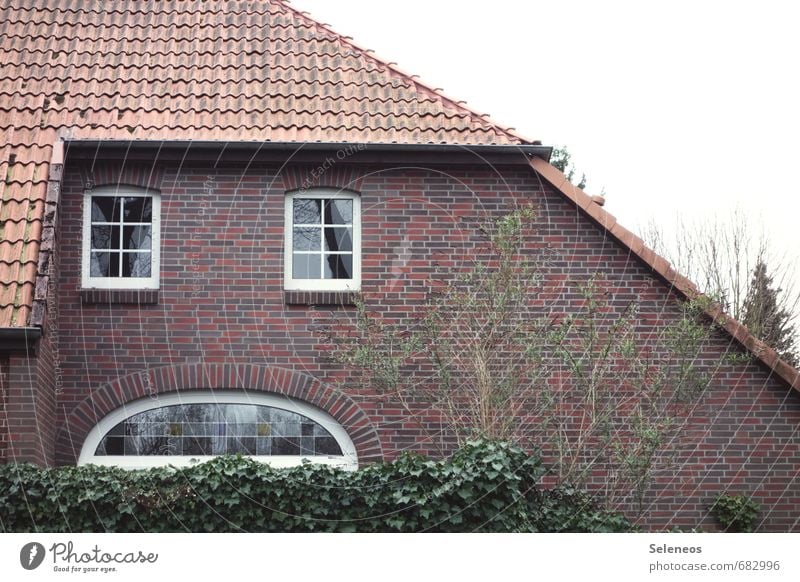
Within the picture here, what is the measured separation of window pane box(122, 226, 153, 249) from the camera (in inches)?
650

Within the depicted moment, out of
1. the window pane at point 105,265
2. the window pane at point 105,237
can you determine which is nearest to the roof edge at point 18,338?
the window pane at point 105,265

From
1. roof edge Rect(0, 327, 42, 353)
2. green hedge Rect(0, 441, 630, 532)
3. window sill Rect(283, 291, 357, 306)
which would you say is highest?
window sill Rect(283, 291, 357, 306)

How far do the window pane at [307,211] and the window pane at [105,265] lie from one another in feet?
7.78

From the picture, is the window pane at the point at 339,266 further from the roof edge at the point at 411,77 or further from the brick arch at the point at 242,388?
the roof edge at the point at 411,77

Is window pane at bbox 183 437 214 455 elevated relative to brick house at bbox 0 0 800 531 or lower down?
lower down

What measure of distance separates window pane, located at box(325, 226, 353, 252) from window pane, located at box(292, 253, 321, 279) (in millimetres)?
233

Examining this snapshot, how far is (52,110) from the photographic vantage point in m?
17.1

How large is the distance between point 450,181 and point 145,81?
4.54 meters

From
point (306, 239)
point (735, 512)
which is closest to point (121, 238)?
point (306, 239)

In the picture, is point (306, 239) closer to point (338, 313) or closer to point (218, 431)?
point (338, 313)

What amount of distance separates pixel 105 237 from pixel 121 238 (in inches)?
8.0
